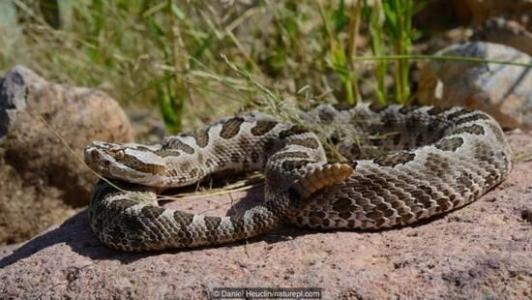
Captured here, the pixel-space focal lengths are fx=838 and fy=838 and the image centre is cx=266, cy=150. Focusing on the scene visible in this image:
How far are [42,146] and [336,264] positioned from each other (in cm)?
332

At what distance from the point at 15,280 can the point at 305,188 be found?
2.00 metres

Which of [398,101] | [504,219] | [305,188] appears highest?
[305,188]

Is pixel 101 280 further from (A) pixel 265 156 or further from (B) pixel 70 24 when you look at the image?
(B) pixel 70 24

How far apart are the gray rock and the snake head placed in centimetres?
311

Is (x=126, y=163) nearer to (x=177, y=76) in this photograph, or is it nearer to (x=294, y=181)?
(x=294, y=181)

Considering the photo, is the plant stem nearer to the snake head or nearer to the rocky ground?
the snake head

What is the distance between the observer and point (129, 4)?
9.82m

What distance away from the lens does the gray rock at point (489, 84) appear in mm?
7367

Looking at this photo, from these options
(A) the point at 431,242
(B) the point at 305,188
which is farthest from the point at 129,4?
(A) the point at 431,242

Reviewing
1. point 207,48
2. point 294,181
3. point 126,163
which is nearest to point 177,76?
point 207,48

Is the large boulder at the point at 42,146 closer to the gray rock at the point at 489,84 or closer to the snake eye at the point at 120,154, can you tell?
the snake eye at the point at 120,154

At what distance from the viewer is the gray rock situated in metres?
7.37

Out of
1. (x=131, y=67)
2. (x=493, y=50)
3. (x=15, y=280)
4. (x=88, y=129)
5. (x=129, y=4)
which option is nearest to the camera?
(x=15, y=280)

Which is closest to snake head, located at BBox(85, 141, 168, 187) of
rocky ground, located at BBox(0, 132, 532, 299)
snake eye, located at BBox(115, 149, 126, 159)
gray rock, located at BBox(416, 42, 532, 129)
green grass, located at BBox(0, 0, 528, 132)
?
snake eye, located at BBox(115, 149, 126, 159)
